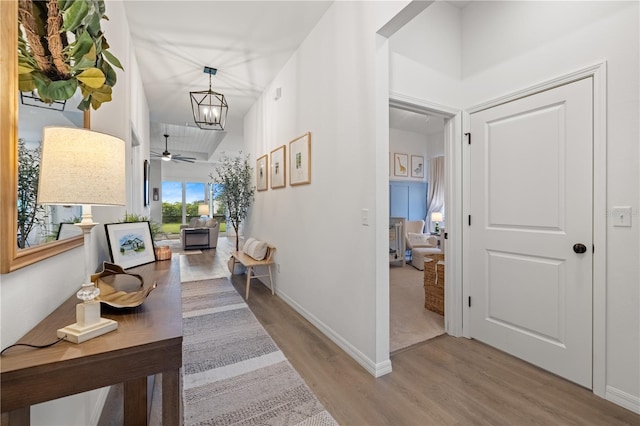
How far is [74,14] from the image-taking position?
952 mm

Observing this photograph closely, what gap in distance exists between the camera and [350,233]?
2.33 m

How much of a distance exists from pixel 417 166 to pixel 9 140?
6608mm

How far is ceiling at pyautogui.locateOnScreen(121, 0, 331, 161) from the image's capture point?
257 centimetres

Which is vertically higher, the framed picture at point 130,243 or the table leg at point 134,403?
the framed picture at point 130,243

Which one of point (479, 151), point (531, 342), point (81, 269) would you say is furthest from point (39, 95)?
point (531, 342)

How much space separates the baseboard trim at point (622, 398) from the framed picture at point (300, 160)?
271 centimetres

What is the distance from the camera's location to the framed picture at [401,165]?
6203mm

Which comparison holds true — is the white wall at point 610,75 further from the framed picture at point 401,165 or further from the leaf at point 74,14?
the framed picture at point 401,165

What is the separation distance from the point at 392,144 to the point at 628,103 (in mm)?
4565

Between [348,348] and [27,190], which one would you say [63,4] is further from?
[348,348]

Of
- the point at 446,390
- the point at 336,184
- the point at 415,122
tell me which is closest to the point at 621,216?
the point at 446,390

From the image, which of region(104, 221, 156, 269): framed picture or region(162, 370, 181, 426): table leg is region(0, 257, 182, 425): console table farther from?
region(104, 221, 156, 269): framed picture

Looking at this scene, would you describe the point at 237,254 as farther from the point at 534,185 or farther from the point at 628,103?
the point at 628,103

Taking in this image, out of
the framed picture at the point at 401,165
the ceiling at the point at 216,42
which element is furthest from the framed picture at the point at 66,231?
the framed picture at the point at 401,165
